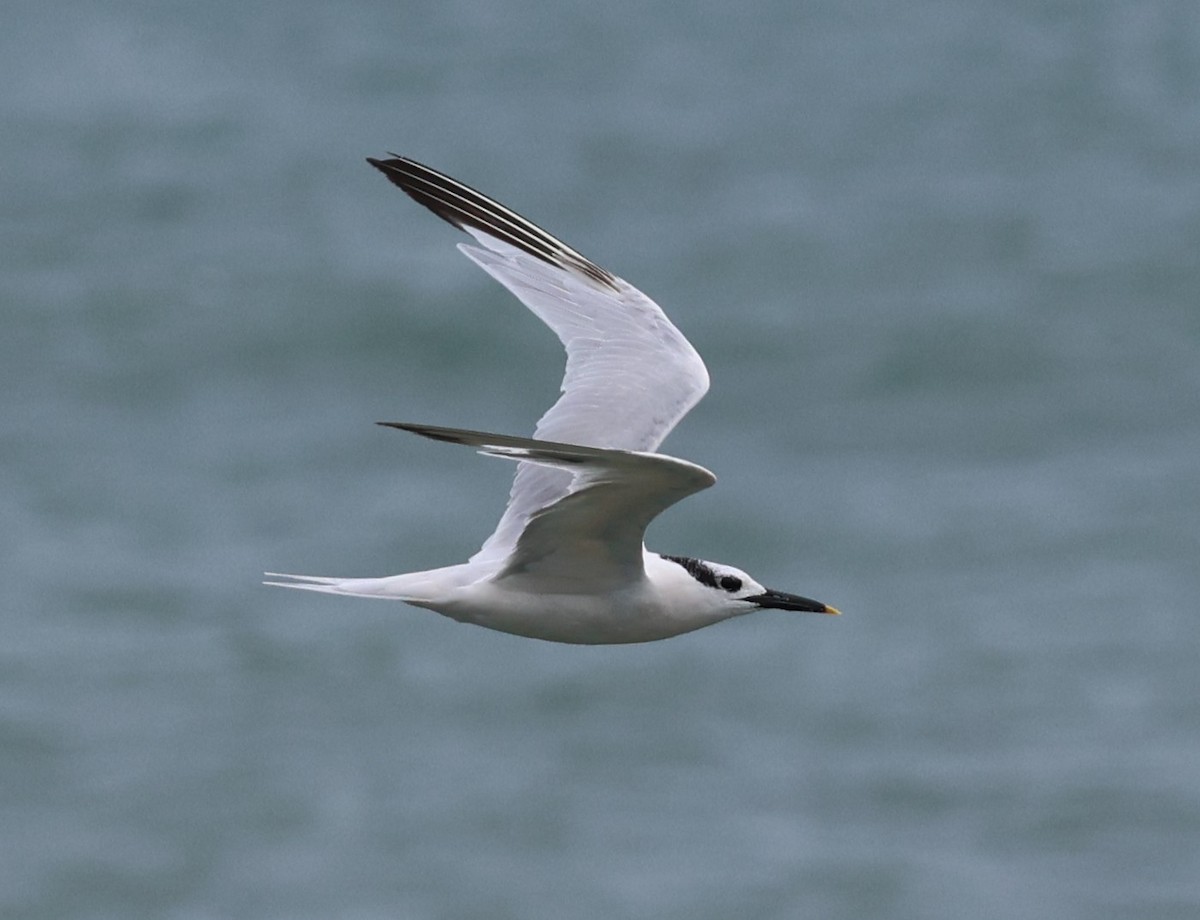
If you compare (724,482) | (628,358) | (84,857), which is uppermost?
(724,482)

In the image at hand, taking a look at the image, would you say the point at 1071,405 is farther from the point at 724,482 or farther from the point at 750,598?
the point at 750,598

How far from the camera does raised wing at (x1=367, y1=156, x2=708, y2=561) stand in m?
11.6

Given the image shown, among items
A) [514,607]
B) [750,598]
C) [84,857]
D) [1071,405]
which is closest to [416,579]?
[514,607]

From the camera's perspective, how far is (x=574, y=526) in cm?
1032

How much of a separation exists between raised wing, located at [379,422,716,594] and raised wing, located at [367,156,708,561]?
0.70 meters

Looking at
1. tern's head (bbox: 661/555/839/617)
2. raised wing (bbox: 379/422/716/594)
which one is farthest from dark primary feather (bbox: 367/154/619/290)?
raised wing (bbox: 379/422/716/594)

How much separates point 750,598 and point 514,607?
128cm

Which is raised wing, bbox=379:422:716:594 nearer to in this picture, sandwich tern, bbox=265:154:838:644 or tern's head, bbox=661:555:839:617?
sandwich tern, bbox=265:154:838:644

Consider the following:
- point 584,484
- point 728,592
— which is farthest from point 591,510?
point 728,592

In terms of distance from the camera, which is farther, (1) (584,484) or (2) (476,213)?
(2) (476,213)

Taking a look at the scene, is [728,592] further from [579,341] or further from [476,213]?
[476,213]

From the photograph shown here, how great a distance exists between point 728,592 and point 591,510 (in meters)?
1.28

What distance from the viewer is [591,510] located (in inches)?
399

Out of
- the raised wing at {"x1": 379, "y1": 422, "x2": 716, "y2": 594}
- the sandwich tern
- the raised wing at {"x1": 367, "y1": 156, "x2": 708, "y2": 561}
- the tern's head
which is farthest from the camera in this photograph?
the raised wing at {"x1": 367, "y1": 156, "x2": 708, "y2": 561}
